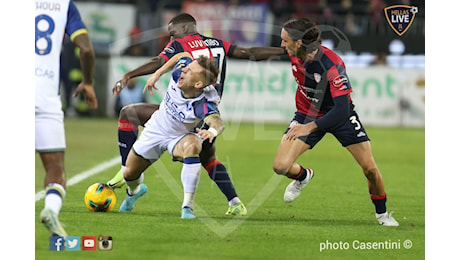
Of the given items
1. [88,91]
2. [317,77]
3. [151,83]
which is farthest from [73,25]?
[317,77]

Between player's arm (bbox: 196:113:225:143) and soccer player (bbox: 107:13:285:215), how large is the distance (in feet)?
1.47

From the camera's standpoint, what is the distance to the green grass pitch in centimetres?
671

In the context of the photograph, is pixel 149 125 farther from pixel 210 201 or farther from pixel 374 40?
pixel 374 40

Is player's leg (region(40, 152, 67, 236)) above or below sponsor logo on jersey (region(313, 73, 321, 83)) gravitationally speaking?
below

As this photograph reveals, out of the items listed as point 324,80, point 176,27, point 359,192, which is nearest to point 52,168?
point 176,27

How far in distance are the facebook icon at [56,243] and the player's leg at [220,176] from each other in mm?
1763

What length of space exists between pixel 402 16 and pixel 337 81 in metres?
0.84

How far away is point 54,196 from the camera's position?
662 cm

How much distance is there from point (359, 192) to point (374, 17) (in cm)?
502

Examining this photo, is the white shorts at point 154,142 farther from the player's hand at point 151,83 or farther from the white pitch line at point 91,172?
the white pitch line at point 91,172

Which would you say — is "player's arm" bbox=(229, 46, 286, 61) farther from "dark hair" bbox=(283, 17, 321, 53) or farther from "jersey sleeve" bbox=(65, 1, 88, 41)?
"jersey sleeve" bbox=(65, 1, 88, 41)

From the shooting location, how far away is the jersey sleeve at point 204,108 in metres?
7.19

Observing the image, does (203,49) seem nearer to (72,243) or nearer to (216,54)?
(216,54)

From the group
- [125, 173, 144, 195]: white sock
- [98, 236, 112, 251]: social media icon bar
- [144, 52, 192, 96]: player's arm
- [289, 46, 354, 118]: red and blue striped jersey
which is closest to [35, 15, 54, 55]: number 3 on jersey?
[144, 52, 192, 96]: player's arm
